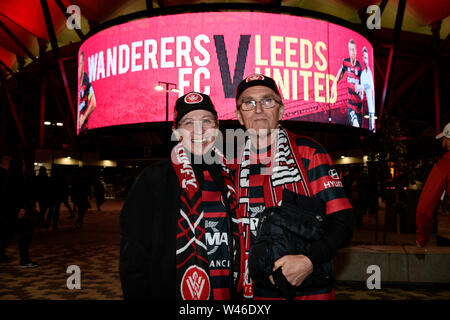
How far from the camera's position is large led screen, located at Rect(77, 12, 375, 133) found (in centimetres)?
1788

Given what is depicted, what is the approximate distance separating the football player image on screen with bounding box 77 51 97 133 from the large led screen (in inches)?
30.2

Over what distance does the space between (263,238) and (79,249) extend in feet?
29.1

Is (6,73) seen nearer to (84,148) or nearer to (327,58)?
(84,148)

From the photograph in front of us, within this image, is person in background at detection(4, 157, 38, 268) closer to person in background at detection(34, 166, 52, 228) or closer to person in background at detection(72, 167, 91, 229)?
person in background at detection(34, 166, 52, 228)

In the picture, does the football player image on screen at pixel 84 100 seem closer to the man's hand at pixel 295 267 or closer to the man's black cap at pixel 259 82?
the man's black cap at pixel 259 82

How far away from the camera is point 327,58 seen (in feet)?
62.7

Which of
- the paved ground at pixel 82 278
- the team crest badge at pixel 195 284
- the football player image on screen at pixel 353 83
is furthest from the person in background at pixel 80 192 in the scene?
the football player image on screen at pixel 353 83

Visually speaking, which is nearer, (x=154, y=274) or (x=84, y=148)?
(x=154, y=274)

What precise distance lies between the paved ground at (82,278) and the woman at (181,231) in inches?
160

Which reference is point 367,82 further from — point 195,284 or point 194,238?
point 195,284

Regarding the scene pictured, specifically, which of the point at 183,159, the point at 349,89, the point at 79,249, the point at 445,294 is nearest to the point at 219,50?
the point at 349,89

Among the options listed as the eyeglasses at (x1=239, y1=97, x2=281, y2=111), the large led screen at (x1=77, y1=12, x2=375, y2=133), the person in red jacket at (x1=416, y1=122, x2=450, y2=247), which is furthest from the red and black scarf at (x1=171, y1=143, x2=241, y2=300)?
the large led screen at (x1=77, y1=12, x2=375, y2=133)

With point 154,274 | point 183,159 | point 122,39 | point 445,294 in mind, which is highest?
point 122,39

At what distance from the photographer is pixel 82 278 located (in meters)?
6.64
